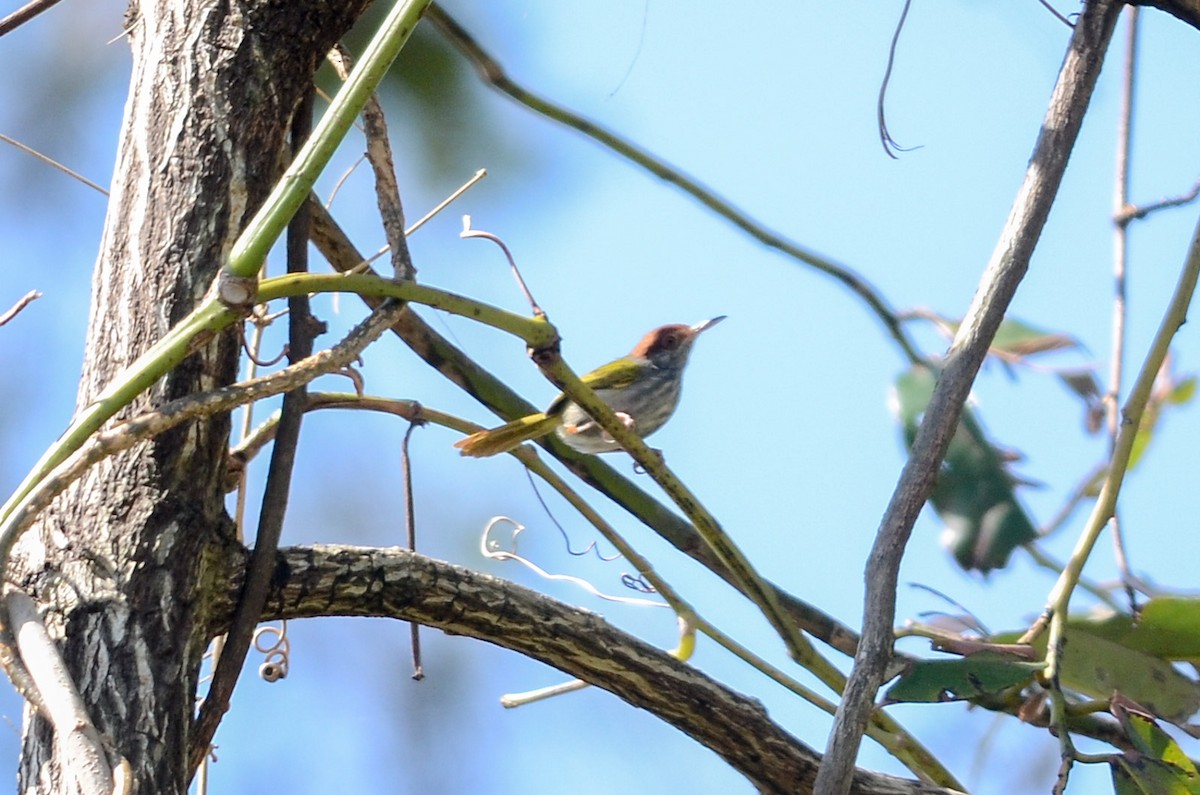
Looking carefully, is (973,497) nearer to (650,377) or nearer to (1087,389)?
(1087,389)

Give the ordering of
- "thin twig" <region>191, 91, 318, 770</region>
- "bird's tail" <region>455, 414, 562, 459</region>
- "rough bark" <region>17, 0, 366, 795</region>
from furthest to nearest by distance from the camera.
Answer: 1. "bird's tail" <region>455, 414, 562, 459</region>
2. "thin twig" <region>191, 91, 318, 770</region>
3. "rough bark" <region>17, 0, 366, 795</region>

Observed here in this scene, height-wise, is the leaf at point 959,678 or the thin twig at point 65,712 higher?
the leaf at point 959,678

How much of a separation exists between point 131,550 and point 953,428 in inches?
40.5

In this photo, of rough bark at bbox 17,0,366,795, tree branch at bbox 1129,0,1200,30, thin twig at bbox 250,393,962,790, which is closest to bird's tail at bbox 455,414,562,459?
thin twig at bbox 250,393,962,790

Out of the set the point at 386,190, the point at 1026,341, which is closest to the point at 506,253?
the point at 386,190

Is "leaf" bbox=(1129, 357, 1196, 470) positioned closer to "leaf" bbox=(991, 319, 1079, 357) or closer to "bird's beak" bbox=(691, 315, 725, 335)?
"leaf" bbox=(991, 319, 1079, 357)

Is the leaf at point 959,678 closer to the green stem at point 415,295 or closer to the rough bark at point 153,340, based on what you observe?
the green stem at point 415,295

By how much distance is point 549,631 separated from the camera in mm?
1705

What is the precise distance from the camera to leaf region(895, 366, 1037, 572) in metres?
1.93

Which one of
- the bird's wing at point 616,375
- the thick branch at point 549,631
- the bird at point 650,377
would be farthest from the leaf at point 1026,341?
the bird's wing at point 616,375

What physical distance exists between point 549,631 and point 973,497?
0.74 m

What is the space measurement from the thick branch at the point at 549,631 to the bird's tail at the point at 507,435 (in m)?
0.49

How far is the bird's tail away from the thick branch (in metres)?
0.49

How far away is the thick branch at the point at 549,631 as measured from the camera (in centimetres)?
160
